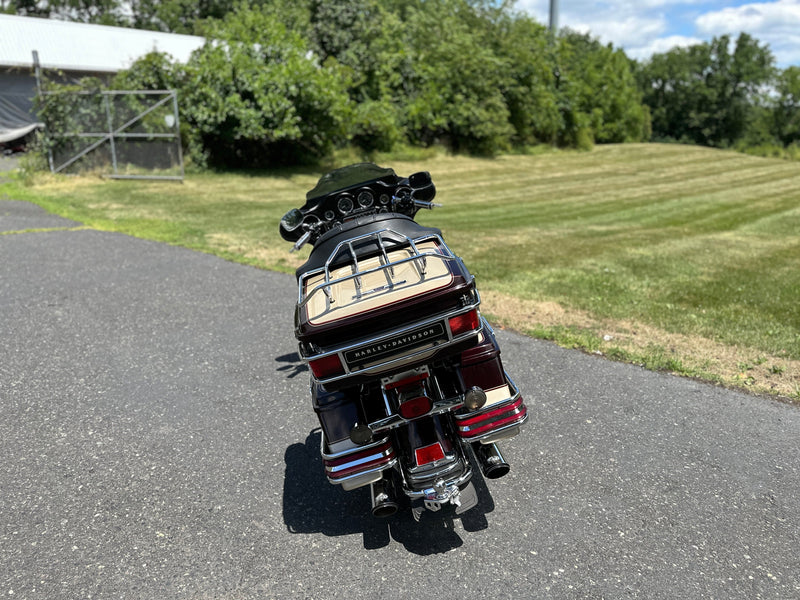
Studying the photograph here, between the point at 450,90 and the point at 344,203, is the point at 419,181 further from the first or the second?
the point at 450,90

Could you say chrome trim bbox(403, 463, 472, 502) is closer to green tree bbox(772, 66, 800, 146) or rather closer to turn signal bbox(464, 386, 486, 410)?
turn signal bbox(464, 386, 486, 410)

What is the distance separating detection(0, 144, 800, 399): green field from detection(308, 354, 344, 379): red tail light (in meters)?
3.56

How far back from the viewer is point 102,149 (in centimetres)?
1780

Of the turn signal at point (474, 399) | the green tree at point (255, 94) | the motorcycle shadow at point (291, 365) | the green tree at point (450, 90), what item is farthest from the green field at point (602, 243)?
the green tree at point (450, 90)

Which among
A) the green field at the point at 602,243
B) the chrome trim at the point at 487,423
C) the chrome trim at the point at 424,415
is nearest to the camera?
the chrome trim at the point at 424,415

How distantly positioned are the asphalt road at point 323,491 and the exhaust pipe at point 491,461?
341mm

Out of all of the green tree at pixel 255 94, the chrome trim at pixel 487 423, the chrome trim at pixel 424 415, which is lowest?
the chrome trim at pixel 487 423

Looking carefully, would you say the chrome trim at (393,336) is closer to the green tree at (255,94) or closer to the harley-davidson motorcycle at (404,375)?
the harley-davidson motorcycle at (404,375)

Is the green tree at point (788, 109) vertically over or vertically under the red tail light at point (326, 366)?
over

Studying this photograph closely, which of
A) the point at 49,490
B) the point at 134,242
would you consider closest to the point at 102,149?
the point at 134,242

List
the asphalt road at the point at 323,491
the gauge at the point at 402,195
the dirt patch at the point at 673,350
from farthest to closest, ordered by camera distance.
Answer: the dirt patch at the point at 673,350 < the gauge at the point at 402,195 < the asphalt road at the point at 323,491

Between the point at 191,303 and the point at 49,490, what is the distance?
13.0ft

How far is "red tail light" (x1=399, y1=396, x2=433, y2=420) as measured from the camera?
313 centimetres

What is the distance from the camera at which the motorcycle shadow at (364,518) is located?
3359mm
